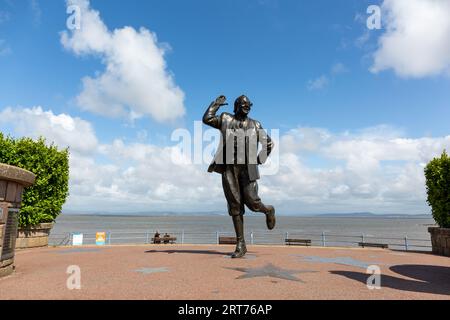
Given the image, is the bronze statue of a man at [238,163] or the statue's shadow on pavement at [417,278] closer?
the statue's shadow on pavement at [417,278]

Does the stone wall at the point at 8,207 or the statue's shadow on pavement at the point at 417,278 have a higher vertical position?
the stone wall at the point at 8,207

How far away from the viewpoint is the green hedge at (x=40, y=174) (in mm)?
12344

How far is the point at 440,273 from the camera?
6855 millimetres

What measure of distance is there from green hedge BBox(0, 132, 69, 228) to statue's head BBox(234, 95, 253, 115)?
8.90 meters

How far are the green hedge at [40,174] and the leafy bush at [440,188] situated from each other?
14781 mm

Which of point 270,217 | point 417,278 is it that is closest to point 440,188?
point 417,278

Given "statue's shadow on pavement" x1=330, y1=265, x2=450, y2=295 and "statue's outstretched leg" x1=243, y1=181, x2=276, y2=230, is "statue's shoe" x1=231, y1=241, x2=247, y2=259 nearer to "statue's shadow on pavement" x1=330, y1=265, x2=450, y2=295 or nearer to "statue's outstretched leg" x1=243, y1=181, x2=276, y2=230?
"statue's outstretched leg" x1=243, y1=181, x2=276, y2=230

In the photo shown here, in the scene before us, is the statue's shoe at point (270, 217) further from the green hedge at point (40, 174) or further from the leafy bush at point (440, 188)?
the green hedge at point (40, 174)

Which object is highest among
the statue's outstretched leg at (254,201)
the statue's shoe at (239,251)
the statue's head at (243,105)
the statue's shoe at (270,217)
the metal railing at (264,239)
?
the statue's head at (243,105)

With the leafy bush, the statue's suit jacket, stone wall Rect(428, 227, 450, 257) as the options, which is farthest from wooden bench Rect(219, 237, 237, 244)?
the leafy bush

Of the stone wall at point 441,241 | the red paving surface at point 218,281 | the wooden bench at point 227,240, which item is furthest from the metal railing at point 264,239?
the red paving surface at point 218,281

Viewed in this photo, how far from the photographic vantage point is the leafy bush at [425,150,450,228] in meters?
11.9
